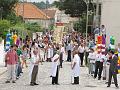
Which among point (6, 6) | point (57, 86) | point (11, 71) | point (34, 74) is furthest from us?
point (6, 6)

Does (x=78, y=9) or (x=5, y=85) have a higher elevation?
(x=78, y=9)

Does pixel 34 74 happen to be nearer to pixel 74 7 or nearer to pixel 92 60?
pixel 92 60

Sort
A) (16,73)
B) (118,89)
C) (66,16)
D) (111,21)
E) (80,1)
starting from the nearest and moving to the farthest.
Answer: (118,89), (16,73), (111,21), (80,1), (66,16)

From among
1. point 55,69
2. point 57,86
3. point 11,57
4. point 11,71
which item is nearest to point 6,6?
point 11,71

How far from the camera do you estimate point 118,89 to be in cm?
2406

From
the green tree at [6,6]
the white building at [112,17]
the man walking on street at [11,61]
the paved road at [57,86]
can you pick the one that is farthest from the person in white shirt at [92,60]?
the green tree at [6,6]

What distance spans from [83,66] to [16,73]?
1235cm

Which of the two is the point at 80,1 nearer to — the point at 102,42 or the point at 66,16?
the point at 66,16

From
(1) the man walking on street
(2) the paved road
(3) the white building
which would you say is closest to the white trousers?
(1) the man walking on street

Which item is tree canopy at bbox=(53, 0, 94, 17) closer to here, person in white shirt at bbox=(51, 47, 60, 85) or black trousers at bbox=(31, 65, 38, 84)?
person in white shirt at bbox=(51, 47, 60, 85)

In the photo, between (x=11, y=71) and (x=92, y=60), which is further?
(x=92, y=60)

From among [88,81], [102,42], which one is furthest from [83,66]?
[88,81]

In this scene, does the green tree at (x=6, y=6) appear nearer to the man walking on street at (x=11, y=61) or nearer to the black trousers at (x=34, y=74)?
the man walking on street at (x=11, y=61)

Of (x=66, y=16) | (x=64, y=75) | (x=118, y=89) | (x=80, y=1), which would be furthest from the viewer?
(x=66, y=16)
